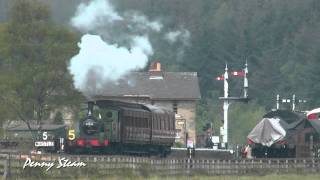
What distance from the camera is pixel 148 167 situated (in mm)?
55781

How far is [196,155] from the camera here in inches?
3017

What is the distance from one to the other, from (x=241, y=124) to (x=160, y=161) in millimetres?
89518

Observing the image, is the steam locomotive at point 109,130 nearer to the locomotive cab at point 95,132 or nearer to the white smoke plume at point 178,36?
the locomotive cab at point 95,132

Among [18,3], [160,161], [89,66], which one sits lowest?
[160,161]

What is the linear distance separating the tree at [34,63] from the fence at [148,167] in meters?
30.2

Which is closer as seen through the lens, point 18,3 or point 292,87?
point 18,3

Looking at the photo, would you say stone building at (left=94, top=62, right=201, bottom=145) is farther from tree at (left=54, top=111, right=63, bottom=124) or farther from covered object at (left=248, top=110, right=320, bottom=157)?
covered object at (left=248, top=110, right=320, bottom=157)

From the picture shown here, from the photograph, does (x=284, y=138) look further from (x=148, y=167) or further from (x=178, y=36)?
(x=178, y=36)

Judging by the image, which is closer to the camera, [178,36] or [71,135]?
[71,135]

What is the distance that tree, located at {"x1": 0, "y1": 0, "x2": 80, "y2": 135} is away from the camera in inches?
3666

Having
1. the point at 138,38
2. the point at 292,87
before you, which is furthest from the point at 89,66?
the point at 292,87

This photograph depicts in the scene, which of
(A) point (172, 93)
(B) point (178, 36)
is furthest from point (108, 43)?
(B) point (178, 36)

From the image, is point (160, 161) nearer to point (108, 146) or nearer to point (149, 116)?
point (108, 146)

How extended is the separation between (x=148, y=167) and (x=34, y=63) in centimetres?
4106
